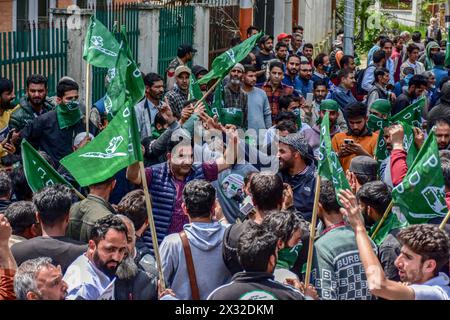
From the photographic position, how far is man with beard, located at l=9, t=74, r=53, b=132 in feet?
30.3

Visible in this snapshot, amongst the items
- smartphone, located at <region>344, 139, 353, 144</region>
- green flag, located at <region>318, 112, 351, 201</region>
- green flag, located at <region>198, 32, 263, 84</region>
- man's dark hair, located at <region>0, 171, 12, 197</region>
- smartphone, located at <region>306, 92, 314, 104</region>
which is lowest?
man's dark hair, located at <region>0, 171, 12, 197</region>

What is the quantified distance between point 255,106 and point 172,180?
4040 mm

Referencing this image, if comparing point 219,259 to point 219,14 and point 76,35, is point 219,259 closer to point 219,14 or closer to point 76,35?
point 76,35

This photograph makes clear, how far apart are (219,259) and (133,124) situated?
1.10 metres

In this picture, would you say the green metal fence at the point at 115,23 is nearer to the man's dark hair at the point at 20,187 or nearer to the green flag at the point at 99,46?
the green flag at the point at 99,46

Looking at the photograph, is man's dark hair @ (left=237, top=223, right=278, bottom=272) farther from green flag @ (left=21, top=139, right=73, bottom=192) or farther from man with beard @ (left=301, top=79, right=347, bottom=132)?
man with beard @ (left=301, top=79, right=347, bottom=132)

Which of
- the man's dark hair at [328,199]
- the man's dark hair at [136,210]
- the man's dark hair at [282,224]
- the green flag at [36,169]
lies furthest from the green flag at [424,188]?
the green flag at [36,169]

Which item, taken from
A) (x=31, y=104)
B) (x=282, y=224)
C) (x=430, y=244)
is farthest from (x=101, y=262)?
(x=31, y=104)

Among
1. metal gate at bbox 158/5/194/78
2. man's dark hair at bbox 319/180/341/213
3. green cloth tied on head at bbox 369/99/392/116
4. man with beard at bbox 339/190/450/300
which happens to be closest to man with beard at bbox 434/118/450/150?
green cloth tied on head at bbox 369/99/392/116

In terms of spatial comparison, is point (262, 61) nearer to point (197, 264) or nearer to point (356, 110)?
point (356, 110)

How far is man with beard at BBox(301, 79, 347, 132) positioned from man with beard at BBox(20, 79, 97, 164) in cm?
280

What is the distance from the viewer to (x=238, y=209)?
7.48 m

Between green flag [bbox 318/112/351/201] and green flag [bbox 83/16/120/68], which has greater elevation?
green flag [bbox 83/16/120/68]
